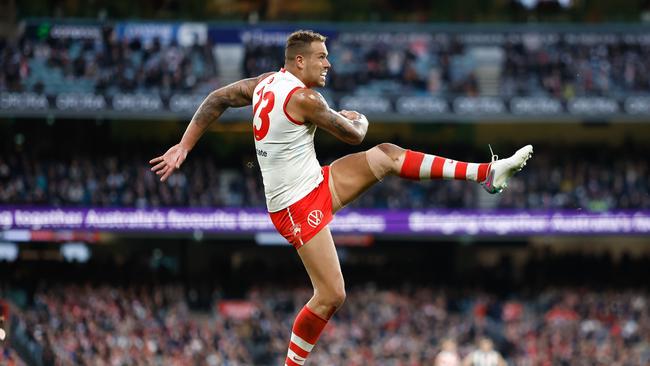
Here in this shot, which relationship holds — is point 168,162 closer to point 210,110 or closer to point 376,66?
point 210,110

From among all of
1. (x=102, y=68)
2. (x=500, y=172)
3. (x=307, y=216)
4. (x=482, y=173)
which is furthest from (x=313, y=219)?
(x=102, y=68)

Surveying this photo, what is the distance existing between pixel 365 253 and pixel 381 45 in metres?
5.35

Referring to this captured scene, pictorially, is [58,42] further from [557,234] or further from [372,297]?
[557,234]

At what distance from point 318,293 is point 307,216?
0.58m

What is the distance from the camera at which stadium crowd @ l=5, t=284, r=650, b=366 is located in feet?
75.6

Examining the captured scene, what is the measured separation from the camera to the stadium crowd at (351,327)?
23.0m

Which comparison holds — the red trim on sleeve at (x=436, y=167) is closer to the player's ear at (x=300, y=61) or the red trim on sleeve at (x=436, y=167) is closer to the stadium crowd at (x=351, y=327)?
the player's ear at (x=300, y=61)

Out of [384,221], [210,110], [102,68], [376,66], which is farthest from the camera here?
[376,66]

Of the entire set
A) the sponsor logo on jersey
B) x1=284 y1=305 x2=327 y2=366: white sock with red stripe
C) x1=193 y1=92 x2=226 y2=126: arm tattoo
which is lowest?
x1=284 y1=305 x2=327 y2=366: white sock with red stripe

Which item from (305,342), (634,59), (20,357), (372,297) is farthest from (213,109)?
(634,59)

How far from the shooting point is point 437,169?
8203mm

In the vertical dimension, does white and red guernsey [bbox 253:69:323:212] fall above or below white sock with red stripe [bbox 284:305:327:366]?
above

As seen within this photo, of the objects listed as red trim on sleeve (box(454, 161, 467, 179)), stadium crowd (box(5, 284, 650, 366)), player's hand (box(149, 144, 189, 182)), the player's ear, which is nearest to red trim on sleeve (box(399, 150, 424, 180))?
red trim on sleeve (box(454, 161, 467, 179))

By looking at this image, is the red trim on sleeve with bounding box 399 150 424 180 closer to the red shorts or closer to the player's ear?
the red shorts
